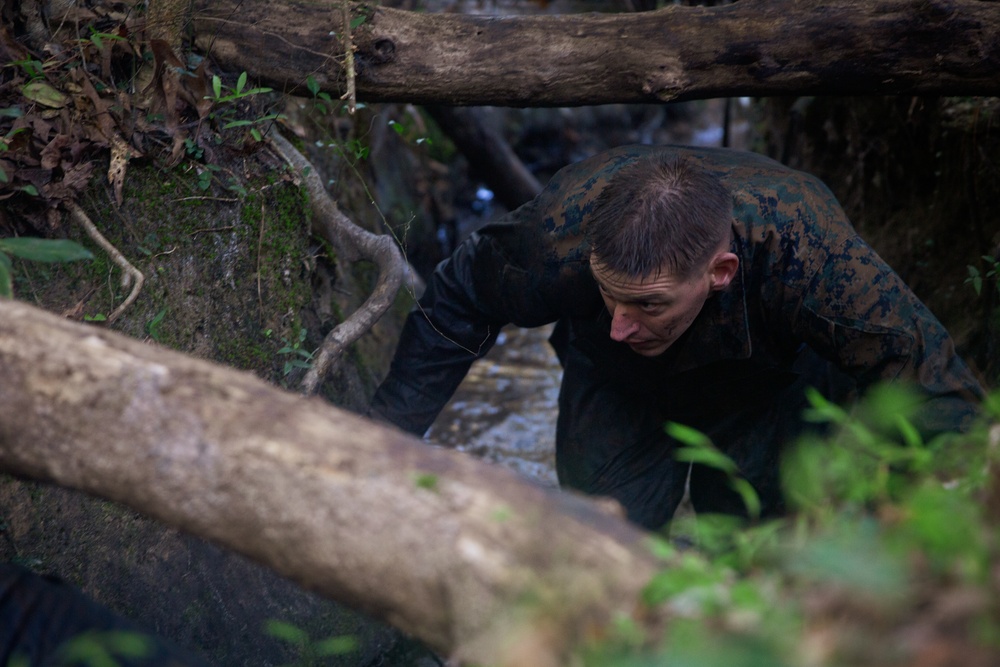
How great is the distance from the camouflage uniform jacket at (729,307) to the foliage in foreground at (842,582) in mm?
1156

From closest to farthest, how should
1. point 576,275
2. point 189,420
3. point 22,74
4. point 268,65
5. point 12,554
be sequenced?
point 189,420
point 12,554
point 22,74
point 576,275
point 268,65

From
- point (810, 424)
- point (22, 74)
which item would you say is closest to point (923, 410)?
point (810, 424)

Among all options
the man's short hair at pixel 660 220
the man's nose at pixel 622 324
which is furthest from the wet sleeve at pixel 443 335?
the man's short hair at pixel 660 220

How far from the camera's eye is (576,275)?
8.59 feet

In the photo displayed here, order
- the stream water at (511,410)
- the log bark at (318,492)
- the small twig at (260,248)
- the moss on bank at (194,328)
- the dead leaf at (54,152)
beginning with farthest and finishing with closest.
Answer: the stream water at (511,410) → the small twig at (260,248) → the dead leaf at (54,152) → the moss on bank at (194,328) → the log bark at (318,492)

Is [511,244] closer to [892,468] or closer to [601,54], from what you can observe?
[601,54]

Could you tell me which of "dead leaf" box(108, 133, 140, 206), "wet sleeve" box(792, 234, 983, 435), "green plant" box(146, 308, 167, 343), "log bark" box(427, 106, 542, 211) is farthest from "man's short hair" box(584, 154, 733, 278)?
"log bark" box(427, 106, 542, 211)

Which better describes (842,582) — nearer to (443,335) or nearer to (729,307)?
(729,307)

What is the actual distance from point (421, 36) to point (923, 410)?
6.07ft

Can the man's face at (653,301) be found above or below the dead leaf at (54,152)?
below

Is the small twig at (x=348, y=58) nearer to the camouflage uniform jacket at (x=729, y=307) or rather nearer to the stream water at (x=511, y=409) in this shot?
the camouflage uniform jacket at (x=729, y=307)

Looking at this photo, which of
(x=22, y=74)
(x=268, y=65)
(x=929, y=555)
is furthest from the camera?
(x=268, y=65)

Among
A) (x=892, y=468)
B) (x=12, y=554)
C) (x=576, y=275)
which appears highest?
(x=576, y=275)

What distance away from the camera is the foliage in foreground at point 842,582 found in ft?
2.78
